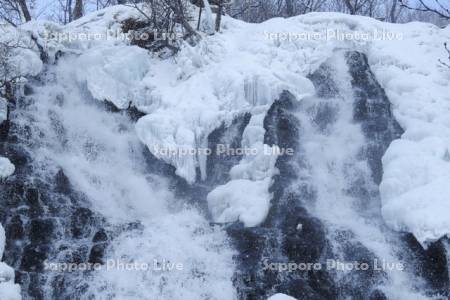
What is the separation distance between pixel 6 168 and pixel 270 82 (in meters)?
4.29

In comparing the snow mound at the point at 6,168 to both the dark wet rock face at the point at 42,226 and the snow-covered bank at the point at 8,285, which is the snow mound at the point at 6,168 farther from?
the snow-covered bank at the point at 8,285

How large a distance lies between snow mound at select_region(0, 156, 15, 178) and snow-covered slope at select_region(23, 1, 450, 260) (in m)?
2.03

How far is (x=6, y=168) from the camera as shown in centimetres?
738

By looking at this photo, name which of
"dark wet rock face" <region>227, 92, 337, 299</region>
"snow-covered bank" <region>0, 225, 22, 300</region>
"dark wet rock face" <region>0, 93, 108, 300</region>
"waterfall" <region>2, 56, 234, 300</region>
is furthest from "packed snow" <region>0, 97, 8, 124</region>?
"dark wet rock face" <region>227, 92, 337, 299</region>

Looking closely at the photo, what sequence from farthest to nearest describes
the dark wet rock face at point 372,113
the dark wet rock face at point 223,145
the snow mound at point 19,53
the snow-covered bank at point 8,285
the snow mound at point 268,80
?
the snow mound at point 19,53 → the dark wet rock face at point 223,145 → the dark wet rock face at point 372,113 → the snow mound at point 268,80 → the snow-covered bank at point 8,285

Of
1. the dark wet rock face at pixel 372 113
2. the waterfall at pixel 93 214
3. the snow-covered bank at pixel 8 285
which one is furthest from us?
the dark wet rock face at pixel 372 113

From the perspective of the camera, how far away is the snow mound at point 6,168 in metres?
7.33

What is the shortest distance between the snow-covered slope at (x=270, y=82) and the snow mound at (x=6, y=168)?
6.67ft

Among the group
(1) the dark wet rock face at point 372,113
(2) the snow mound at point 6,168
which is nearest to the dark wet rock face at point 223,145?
(1) the dark wet rock face at point 372,113

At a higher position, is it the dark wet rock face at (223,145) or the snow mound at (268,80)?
the snow mound at (268,80)

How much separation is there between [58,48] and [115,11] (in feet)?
Result: 5.76

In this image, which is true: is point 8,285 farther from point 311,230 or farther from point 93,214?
point 311,230

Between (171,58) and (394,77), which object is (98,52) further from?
(394,77)

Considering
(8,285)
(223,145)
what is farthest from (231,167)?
(8,285)
